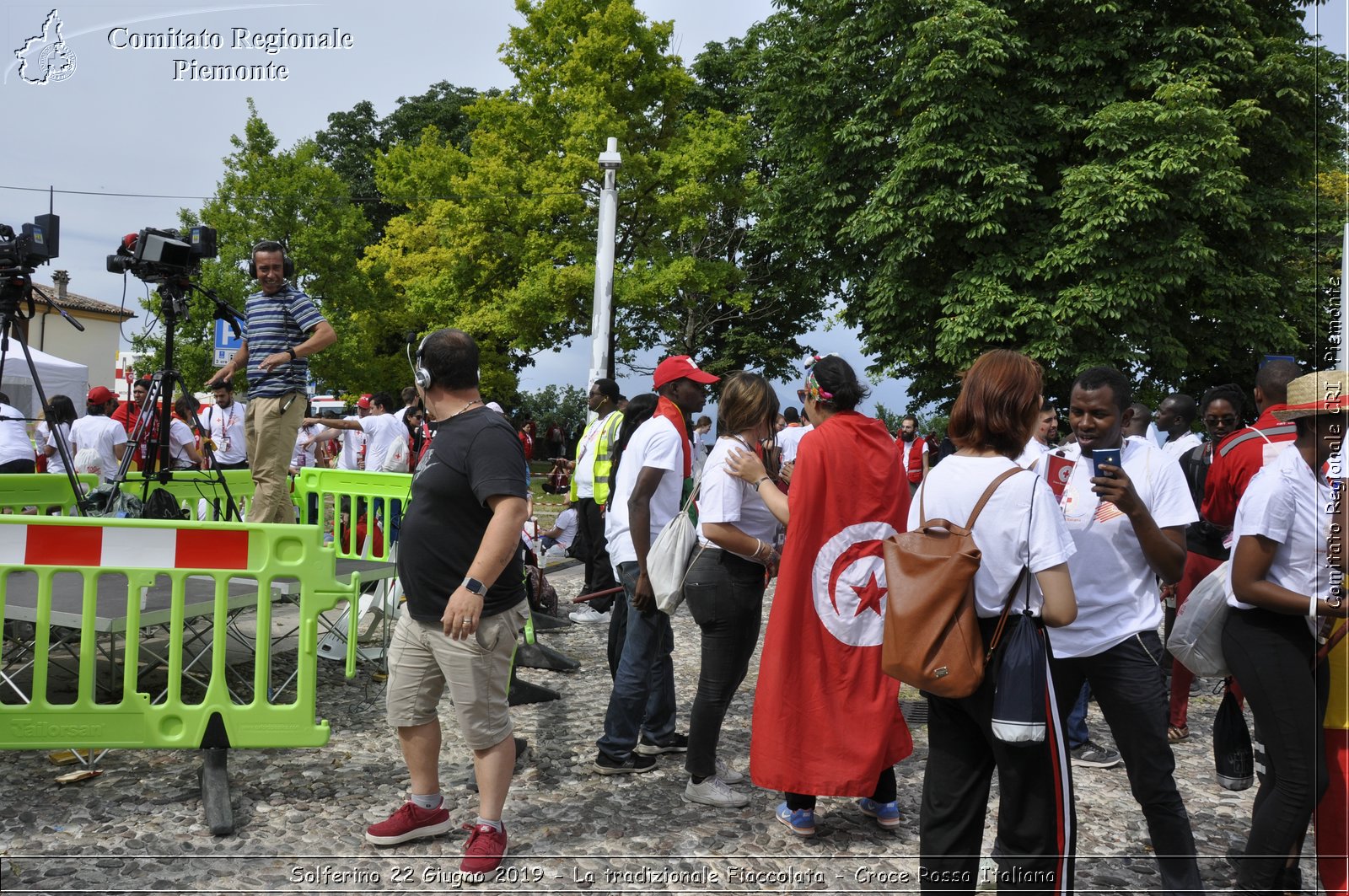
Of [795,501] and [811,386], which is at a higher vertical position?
[811,386]

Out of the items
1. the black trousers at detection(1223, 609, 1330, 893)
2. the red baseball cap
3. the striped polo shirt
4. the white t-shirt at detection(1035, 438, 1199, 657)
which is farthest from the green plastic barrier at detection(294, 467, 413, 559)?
the black trousers at detection(1223, 609, 1330, 893)

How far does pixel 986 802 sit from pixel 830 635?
1.09 meters

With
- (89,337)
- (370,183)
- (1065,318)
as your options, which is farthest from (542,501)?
(89,337)

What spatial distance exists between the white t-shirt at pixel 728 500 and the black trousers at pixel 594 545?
11.0 ft

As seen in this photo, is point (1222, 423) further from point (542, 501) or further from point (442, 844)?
point (542, 501)

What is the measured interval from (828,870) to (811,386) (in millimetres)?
1897

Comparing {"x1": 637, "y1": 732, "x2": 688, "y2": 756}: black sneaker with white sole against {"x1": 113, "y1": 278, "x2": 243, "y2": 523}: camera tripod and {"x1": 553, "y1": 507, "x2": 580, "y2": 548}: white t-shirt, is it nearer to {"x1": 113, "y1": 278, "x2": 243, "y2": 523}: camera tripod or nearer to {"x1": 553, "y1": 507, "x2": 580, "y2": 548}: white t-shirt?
{"x1": 113, "y1": 278, "x2": 243, "y2": 523}: camera tripod

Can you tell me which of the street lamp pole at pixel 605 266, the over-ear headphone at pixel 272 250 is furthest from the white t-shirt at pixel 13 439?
the street lamp pole at pixel 605 266

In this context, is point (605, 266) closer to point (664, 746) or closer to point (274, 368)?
point (274, 368)

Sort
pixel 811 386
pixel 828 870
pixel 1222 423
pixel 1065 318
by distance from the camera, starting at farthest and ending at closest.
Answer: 1. pixel 1065 318
2. pixel 1222 423
3. pixel 811 386
4. pixel 828 870

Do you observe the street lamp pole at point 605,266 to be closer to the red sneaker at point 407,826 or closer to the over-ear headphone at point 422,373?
the over-ear headphone at point 422,373

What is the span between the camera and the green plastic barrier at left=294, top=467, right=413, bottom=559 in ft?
22.9

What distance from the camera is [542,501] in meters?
20.0

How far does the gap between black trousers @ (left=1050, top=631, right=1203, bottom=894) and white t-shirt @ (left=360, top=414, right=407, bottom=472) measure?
8473 mm
